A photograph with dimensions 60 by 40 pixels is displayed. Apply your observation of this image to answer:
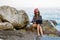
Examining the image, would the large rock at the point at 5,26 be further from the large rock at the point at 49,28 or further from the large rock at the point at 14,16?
the large rock at the point at 49,28

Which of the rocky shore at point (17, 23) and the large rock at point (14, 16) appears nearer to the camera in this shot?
the rocky shore at point (17, 23)

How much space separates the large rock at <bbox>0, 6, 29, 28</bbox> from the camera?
30.2ft

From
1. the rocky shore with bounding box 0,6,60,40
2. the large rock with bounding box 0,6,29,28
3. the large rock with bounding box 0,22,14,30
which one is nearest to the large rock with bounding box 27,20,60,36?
the rocky shore with bounding box 0,6,60,40

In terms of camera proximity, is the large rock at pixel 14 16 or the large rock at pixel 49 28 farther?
the large rock at pixel 14 16

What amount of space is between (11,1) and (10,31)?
1300 millimetres

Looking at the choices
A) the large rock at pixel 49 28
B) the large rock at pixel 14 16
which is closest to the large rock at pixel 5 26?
the large rock at pixel 14 16

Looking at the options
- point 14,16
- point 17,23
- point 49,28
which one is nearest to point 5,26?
point 17,23

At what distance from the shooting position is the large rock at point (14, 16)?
920cm

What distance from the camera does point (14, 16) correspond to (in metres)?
9.34

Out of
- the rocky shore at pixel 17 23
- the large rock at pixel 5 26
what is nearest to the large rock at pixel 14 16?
the rocky shore at pixel 17 23

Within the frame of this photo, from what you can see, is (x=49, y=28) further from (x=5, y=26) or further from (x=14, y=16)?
(x=5, y=26)

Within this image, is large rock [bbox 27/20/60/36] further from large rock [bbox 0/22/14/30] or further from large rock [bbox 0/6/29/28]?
large rock [bbox 0/22/14/30]

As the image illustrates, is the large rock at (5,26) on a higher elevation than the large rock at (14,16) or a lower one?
lower

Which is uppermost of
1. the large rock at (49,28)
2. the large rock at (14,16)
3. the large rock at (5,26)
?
the large rock at (14,16)
